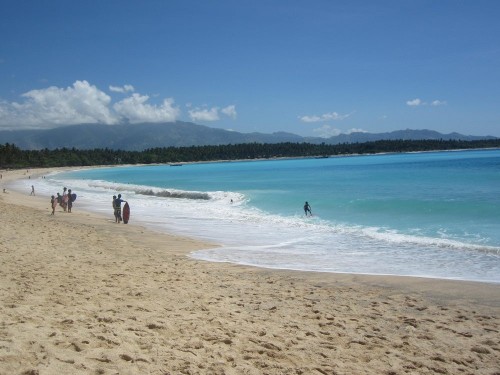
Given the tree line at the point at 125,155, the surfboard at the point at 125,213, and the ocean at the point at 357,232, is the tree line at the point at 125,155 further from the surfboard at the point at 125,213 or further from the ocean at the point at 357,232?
the surfboard at the point at 125,213

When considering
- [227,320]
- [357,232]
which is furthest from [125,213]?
[227,320]

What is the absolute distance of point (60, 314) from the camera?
593 cm

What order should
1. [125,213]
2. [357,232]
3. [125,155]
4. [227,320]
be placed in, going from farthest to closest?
[125,155] → [125,213] → [357,232] → [227,320]

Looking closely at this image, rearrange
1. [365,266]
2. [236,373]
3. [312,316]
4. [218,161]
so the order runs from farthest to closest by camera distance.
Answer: [218,161] < [365,266] < [312,316] < [236,373]

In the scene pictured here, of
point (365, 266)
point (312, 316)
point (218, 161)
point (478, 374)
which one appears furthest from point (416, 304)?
point (218, 161)

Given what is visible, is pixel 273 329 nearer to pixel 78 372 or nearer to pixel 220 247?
pixel 78 372

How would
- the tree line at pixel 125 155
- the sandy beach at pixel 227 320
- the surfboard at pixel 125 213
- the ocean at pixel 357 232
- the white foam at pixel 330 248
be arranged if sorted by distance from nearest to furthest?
the sandy beach at pixel 227 320 → the white foam at pixel 330 248 → the ocean at pixel 357 232 → the surfboard at pixel 125 213 → the tree line at pixel 125 155

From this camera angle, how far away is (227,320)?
6379mm

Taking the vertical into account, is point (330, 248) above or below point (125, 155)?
below

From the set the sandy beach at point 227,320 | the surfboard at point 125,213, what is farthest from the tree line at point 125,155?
the sandy beach at point 227,320

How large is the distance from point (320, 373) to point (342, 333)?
144 cm

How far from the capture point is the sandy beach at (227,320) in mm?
4770

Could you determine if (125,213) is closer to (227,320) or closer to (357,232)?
(357,232)

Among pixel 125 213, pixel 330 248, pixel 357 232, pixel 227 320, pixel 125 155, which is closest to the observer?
pixel 227 320
